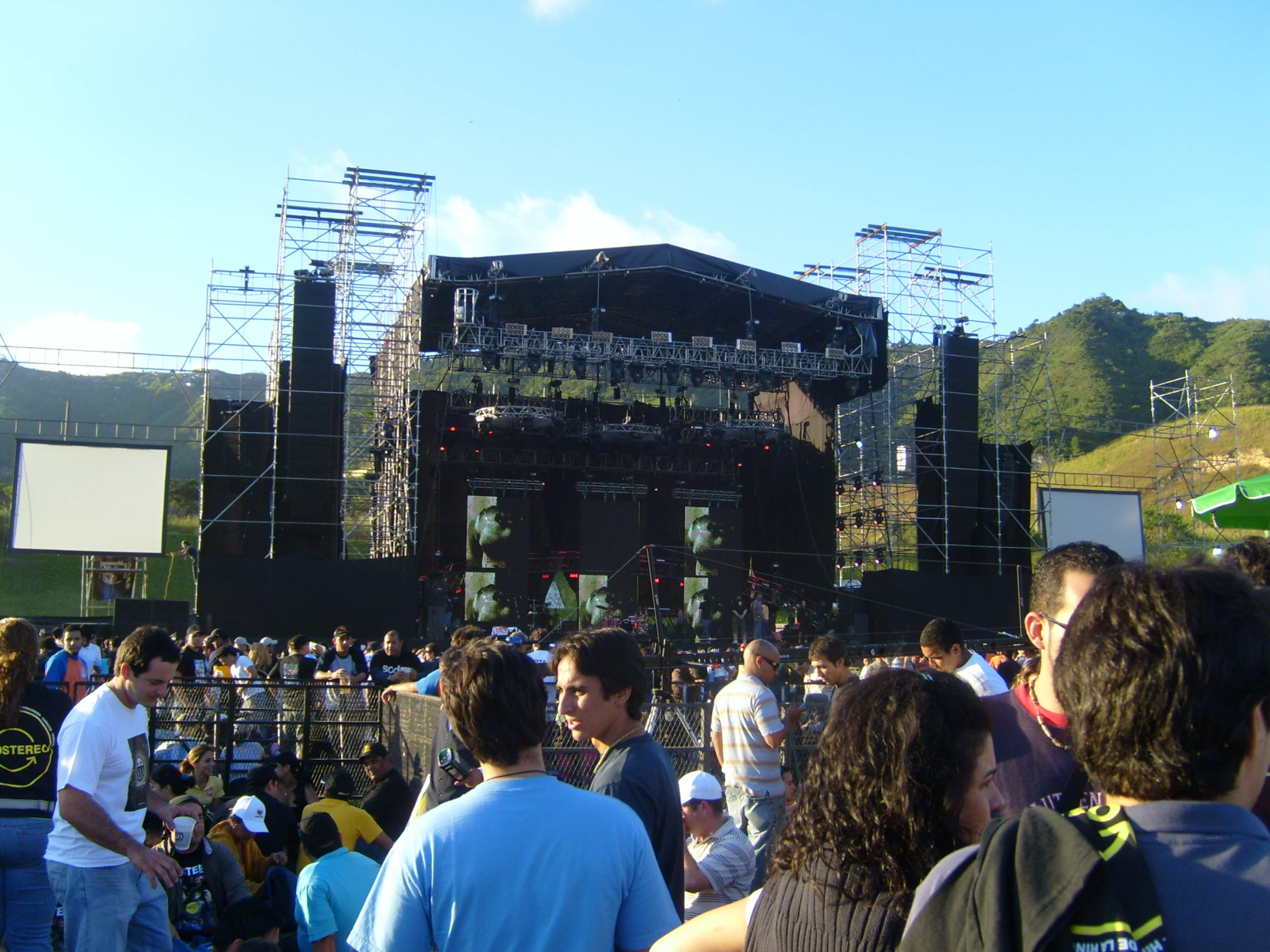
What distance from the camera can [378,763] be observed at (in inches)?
226

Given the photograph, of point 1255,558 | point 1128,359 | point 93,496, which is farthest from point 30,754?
point 1128,359

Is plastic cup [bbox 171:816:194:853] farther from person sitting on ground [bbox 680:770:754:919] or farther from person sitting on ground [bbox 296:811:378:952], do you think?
person sitting on ground [bbox 680:770:754:919]

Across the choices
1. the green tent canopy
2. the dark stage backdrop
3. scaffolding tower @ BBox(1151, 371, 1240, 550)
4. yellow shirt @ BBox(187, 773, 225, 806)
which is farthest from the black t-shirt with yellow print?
the dark stage backdrop

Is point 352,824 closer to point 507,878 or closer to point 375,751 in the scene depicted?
point 375,751

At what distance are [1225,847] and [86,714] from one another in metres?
3.62

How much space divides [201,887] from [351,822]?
26.3 inches

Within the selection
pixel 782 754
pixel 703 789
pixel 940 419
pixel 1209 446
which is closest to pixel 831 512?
pixel 940 419

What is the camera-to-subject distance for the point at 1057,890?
1.08 m

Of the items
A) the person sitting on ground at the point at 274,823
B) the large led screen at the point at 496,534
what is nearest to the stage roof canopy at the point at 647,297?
the large led screen at the point at 496,534

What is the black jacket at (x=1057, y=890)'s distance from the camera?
3.52 ft

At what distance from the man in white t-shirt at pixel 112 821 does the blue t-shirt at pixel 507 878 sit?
6.47 ft

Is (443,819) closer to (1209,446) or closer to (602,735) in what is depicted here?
(602,735)

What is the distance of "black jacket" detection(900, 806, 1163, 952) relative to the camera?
1.07 meters

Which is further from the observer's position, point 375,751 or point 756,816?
point 375,751
